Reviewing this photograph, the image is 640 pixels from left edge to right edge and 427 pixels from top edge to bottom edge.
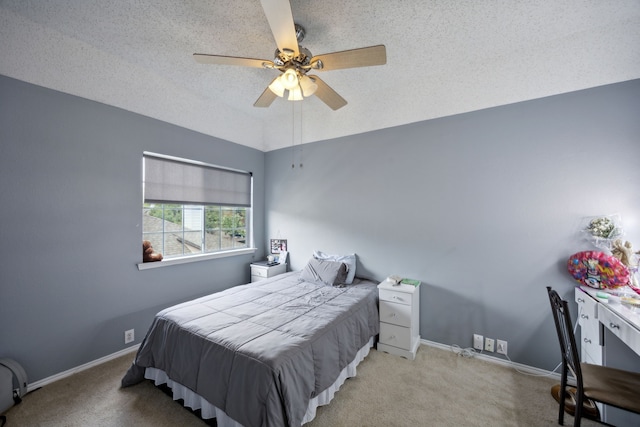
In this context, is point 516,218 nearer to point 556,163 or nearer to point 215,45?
point 556,163

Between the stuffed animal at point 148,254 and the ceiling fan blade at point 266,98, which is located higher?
the ceiling fan blade at point 266,98

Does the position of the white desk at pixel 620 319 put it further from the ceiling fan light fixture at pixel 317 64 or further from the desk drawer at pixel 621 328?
the ceiling fan light fixture at pixel 317 64

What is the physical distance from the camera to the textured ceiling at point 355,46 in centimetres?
178

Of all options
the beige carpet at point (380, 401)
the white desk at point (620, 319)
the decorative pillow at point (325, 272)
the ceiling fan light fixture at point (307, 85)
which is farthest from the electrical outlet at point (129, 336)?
the white desk at point (620, 319)

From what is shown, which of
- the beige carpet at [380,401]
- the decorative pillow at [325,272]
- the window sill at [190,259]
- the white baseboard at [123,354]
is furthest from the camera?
the decorative pillow at [325,272]

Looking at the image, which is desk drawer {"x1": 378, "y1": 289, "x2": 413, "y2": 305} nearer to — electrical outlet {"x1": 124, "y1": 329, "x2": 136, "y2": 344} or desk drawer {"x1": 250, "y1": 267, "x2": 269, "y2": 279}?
desk drawer {"x1": 250, "y1": 267, "x2": 269, "y2": 279}

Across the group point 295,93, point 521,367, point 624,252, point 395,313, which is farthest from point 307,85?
point 521,367

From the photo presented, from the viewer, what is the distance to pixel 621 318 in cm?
142

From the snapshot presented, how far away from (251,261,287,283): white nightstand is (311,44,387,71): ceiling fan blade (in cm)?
276

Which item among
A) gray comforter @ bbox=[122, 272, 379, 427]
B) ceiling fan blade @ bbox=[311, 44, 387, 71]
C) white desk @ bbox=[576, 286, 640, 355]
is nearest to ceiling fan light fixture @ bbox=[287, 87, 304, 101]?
ceiling fan blade @ bbox=[311, 44, 387, 71]

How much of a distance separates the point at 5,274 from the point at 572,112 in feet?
16.0

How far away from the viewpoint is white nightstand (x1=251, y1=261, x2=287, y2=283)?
3.59 meters

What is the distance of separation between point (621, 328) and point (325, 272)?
2301mm

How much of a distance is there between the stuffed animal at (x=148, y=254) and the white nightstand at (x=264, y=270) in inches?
51.9
